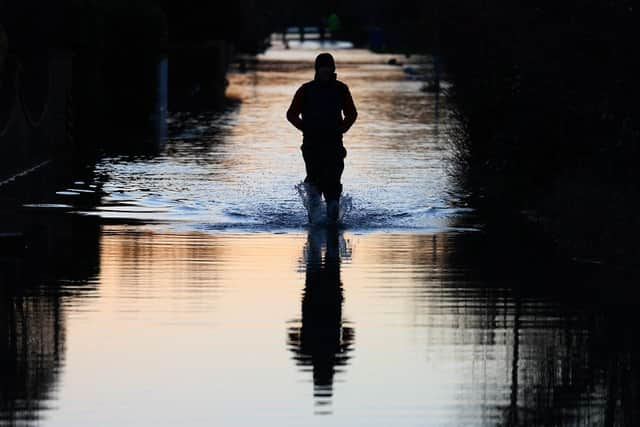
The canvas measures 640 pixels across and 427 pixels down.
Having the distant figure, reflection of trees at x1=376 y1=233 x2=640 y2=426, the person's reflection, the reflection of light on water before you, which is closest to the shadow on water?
reflection of trees at x1=376 y1=233 x2=640 y2=426

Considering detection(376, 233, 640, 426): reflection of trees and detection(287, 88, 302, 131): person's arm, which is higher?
detection(287, 88, 302, 131): person's arm

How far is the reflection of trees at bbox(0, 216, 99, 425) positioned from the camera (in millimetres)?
8711

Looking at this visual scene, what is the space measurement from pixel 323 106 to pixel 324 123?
0.18 metres

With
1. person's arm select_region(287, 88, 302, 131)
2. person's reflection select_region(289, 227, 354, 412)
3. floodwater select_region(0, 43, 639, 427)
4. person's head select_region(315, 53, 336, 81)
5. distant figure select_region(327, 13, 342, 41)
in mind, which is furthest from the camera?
distant figure select_region(327, 13, 342, 41)

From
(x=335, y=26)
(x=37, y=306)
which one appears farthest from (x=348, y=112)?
(x=335, y=26)

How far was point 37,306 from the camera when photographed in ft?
37.3

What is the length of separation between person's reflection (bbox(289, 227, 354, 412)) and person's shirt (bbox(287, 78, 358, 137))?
164 cm

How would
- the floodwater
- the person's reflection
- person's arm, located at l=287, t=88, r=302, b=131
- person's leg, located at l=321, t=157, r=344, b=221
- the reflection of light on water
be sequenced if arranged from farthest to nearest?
1. the reflection of light on water
2. person's leg, located at l=321, t=157, r=344, b=221
3. person's arm, located at l=287, t=88, r=302, b=131
4. the person's reflection
5. the floodwater

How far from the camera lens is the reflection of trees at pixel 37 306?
871 cm

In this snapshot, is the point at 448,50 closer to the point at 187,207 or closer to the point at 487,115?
the point at 487,115

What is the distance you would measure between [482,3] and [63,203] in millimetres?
5778

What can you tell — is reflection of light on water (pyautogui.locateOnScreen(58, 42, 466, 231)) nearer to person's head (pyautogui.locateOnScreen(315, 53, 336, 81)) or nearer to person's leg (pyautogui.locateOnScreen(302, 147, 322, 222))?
person's leg (pyautogui.locateOnScreen(302, 147, 322, 222))

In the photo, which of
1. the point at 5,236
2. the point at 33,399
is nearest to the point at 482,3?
the point at 5,236

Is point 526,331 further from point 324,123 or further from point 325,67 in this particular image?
point 324,123
